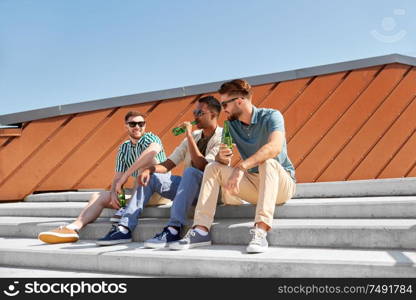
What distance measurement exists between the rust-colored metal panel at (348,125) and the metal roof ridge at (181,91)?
0.23 metres

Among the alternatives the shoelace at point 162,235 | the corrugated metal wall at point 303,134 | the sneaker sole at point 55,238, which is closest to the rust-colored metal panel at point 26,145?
the corrugated metal wall at point 303,134

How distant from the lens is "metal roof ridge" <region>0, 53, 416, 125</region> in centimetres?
525

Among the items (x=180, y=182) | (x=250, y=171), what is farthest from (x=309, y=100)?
(x=180, y=182)

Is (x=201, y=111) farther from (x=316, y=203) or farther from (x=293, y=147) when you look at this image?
(x=293, y=147)

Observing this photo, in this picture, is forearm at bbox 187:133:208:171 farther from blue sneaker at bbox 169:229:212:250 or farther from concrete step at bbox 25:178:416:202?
concrete step at bbox 25:178:416:202

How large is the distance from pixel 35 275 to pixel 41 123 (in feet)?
10.5

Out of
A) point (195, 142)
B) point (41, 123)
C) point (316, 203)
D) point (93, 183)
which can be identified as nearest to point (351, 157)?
point (316, 203)

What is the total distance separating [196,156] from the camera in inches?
112

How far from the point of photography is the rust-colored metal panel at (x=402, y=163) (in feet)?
17.8

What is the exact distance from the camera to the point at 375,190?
11.1 feet

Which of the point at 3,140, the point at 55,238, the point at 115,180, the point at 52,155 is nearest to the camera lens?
the point at 55,238

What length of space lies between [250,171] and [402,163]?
3.54 m

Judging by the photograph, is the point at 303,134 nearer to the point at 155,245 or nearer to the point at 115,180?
the point at 115,180

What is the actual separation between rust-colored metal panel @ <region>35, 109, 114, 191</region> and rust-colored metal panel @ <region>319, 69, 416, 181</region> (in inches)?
120
